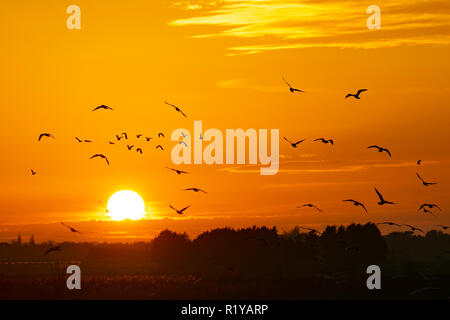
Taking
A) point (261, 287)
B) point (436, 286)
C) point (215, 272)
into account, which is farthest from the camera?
point (215, 272)

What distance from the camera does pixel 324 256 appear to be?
141375 millimetres

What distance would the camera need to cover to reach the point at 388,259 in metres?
149

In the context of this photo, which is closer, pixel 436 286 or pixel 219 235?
pixel 436 286
